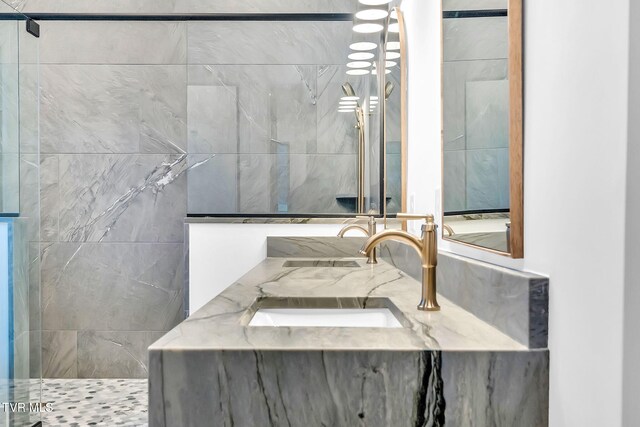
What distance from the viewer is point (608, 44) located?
635 millimetres

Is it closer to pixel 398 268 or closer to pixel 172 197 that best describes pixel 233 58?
pixel 172 197

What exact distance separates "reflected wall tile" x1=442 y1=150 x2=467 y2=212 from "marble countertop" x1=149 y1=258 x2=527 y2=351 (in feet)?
0.78

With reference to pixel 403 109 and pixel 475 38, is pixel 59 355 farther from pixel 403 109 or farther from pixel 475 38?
pixel 475 38

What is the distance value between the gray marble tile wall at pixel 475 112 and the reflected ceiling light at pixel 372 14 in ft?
4.12

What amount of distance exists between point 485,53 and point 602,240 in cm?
57

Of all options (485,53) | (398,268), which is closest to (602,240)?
(485,53)

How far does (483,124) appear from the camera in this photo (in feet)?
3.66

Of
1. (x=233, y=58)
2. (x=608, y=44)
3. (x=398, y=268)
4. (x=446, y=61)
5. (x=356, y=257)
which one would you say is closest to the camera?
(x=608, y=44)

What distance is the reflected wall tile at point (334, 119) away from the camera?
3047 millimetres

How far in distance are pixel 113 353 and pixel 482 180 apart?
2799mm

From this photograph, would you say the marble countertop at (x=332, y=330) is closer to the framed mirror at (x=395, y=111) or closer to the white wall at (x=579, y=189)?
the white wall at (x=579, y=189)

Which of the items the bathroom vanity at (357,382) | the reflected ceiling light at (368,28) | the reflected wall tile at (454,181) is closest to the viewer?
the bathroom vanity at (357,382)

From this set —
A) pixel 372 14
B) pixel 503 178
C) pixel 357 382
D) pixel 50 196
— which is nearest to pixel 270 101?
pixel 372 14

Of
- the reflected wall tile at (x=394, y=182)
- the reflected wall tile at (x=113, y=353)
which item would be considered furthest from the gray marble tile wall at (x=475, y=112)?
the reflected wall tile at (x=113, y=353)
